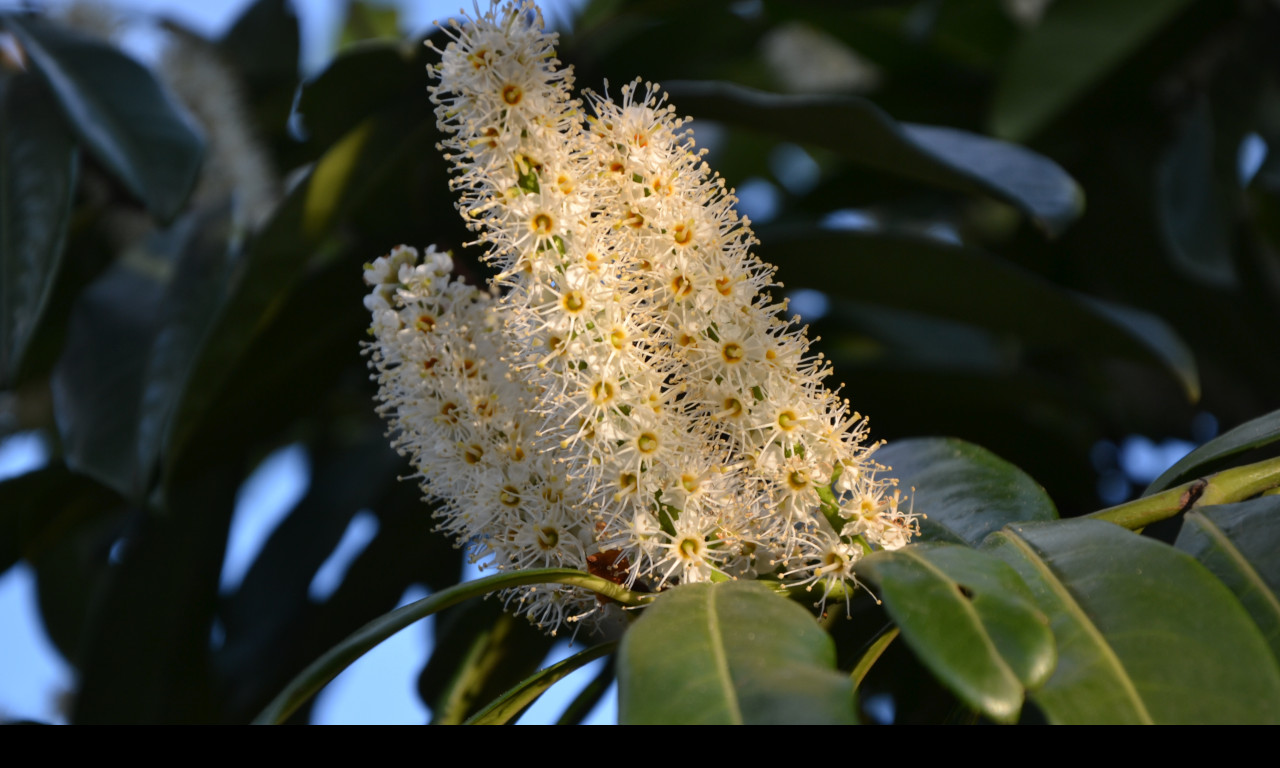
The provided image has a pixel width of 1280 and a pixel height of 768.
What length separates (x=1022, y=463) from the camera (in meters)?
1.85

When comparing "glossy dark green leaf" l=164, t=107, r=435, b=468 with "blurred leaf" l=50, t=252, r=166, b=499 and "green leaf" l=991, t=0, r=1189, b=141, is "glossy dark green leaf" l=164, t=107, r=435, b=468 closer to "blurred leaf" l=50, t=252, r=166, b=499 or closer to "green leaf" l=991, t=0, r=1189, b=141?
"blurred leaf" l=50, t=252, r=166, b=499

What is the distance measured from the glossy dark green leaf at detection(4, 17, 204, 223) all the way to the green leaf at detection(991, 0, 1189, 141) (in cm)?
142

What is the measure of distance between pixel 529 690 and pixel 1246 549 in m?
0.56

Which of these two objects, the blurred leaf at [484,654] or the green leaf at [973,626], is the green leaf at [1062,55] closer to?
the blurred leaf at [484,654]

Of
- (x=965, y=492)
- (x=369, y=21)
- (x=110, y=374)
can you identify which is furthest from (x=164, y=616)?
(x=369, y=21)

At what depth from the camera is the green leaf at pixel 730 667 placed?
570 mm

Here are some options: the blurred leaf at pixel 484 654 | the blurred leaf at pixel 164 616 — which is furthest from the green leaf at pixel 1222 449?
the blurred leaf at pixel 164 616

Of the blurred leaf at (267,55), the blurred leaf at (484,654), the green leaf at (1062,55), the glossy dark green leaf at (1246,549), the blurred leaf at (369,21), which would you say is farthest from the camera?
the blurred leaf at (369,21)

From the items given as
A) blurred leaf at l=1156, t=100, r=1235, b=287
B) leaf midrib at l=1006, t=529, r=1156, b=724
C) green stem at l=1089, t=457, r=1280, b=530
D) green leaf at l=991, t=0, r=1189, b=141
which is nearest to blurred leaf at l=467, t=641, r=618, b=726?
leaf midrib at l=1006, t=529, r=1156, b=724

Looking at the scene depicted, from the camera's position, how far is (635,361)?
0.84m

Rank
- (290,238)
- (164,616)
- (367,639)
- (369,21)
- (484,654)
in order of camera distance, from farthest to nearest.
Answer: (369,21) → (164,616) → (290,238) → (484,654) → (367,639)

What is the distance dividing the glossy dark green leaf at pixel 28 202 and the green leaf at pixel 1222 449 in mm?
1366

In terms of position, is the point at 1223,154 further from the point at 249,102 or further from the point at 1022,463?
the point at 249,102

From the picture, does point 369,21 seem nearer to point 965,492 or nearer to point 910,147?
point 910,147
